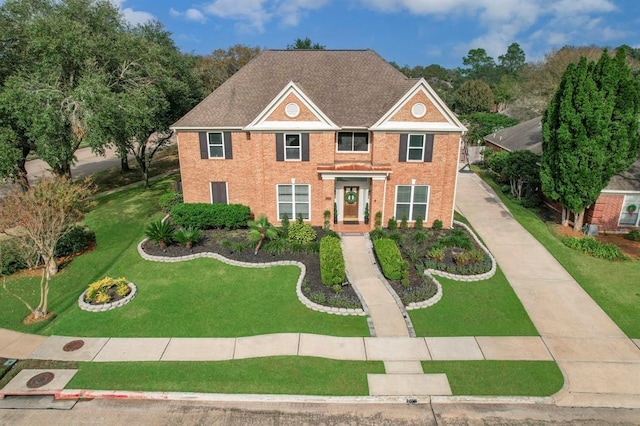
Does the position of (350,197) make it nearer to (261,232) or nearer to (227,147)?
(261,232)

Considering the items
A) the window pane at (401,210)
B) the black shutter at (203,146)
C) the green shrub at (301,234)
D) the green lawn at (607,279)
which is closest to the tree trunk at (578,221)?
the green lawn at (607,279)

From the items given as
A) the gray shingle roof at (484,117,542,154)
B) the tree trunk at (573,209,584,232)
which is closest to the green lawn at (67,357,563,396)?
the tree trunk at (573,209,584,232)

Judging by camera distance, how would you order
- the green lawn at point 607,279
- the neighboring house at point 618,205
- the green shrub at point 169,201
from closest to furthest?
the green lawn at point 607,279 < the neighboring house at point 618,205 < the green shrub at point 169,201

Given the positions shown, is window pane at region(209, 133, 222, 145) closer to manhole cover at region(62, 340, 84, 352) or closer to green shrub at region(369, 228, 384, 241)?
green shrub at region(369, 228, 384, 241)

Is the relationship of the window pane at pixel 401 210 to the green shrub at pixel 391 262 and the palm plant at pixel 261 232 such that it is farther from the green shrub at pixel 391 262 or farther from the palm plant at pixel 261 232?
the palm plant at pixel 261 232

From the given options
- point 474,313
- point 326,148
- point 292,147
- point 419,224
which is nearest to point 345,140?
point 326,148

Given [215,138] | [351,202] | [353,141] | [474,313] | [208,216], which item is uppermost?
[215,138]
